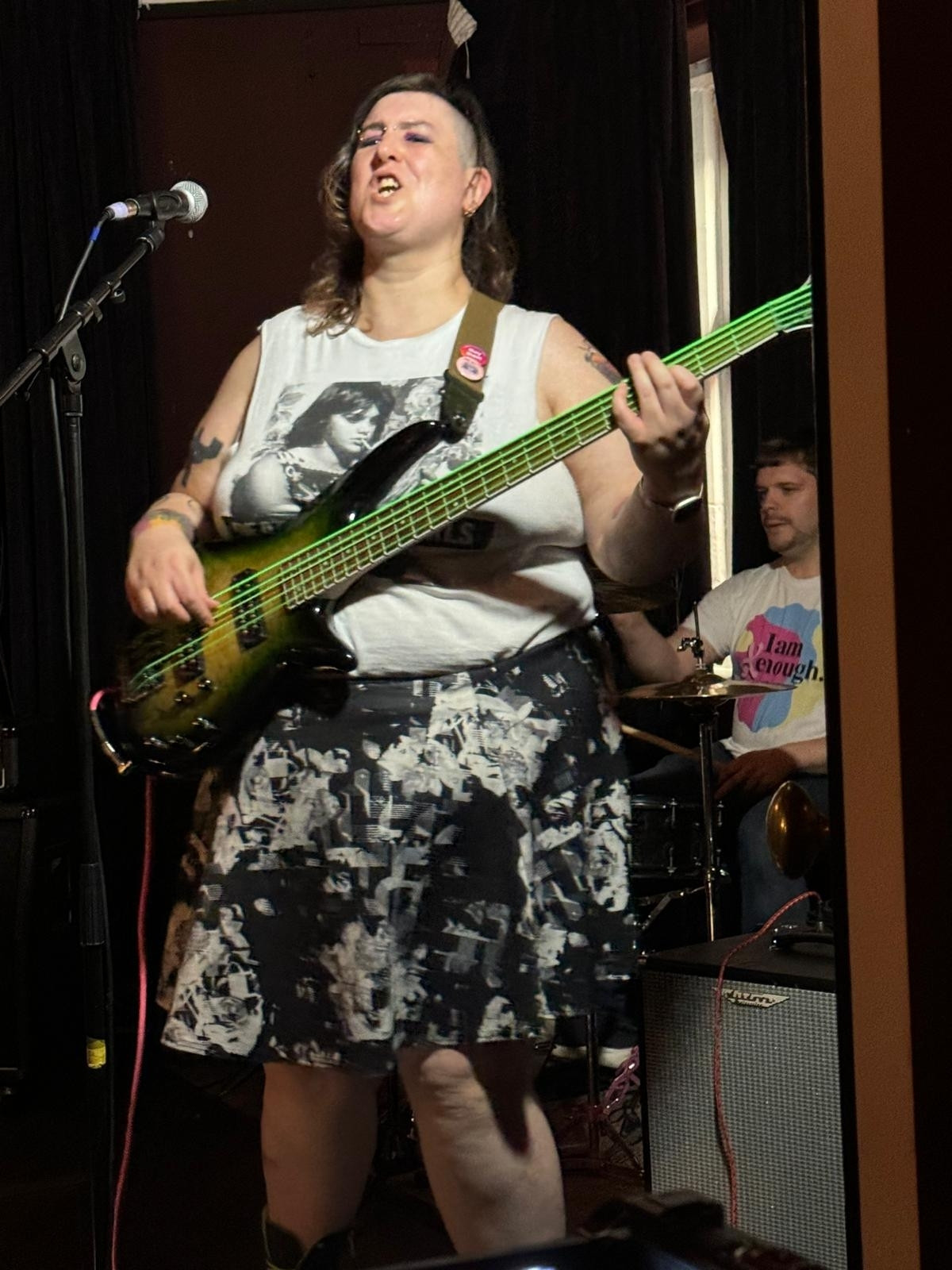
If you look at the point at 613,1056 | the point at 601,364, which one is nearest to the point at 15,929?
the point at 613,1056

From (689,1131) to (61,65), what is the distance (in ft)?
4.22

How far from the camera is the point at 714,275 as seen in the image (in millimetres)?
1201

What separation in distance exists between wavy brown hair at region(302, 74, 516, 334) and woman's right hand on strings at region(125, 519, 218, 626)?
0.83 ft

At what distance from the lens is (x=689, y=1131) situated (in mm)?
1291

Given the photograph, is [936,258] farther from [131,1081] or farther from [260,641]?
[131,1081]

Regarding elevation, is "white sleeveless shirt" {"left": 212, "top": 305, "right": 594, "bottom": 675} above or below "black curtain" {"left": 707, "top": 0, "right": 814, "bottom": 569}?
below

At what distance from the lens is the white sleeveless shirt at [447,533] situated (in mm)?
1195

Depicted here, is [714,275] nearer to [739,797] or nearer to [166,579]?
[739,797]

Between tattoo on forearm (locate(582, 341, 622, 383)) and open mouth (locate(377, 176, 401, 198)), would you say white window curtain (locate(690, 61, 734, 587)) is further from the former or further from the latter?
open mouth (locate(377, 176, 401, 198))

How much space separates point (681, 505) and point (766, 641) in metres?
0.15

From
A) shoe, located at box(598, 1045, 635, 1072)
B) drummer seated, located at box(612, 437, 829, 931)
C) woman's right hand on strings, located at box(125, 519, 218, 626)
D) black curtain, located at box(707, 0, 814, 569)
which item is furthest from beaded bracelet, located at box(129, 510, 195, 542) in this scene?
shoe, located at box(598, 1045, 635, 1072)

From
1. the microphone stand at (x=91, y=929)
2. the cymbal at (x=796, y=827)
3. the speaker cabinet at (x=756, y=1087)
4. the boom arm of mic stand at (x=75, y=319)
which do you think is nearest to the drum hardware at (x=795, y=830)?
the cymbal at (x=796, y=827)

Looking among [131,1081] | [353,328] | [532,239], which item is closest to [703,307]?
[532,239]

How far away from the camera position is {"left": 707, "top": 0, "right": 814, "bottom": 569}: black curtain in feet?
3.82
